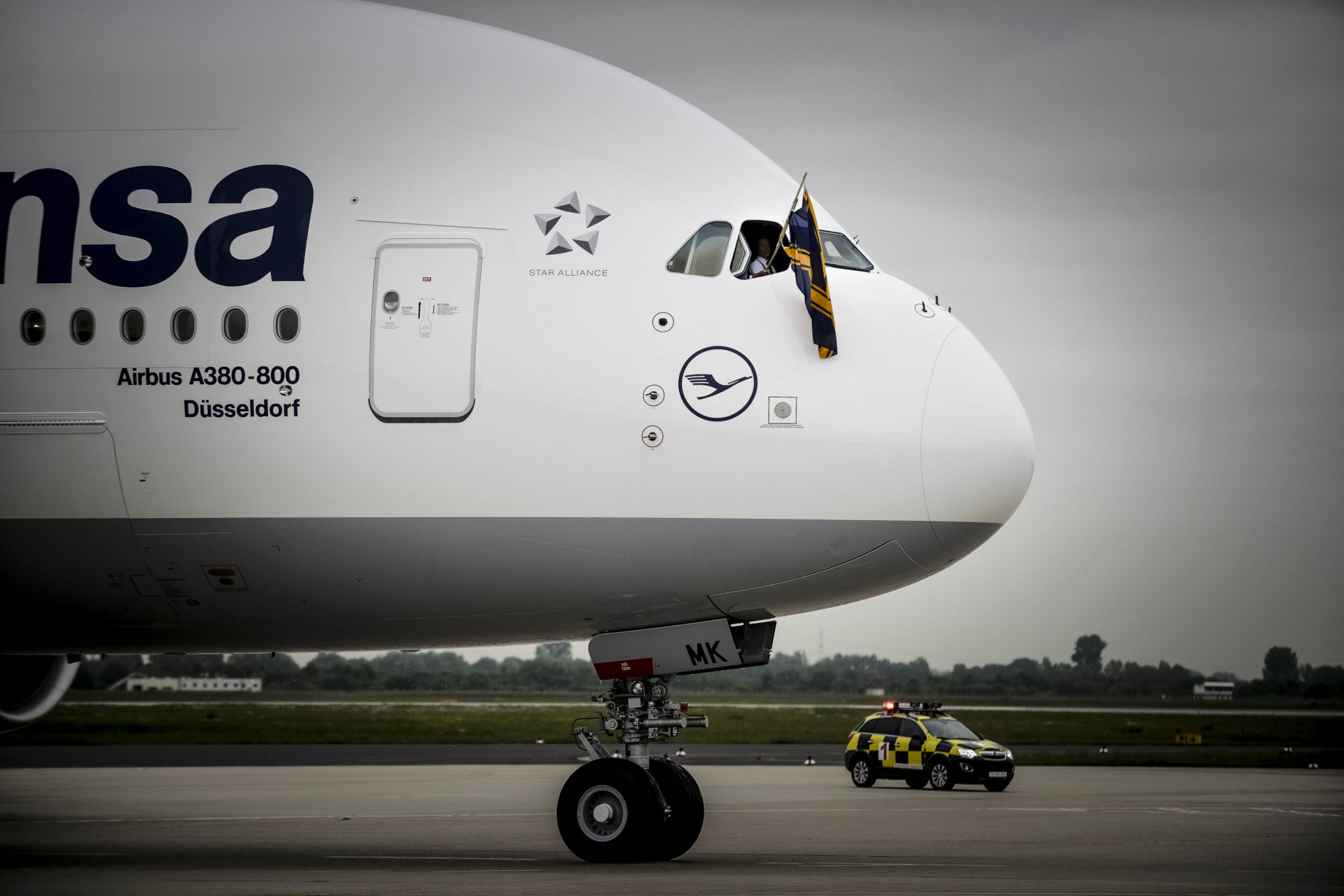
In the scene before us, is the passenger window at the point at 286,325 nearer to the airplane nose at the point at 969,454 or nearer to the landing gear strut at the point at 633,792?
the landing gear strut at the point at 633,792

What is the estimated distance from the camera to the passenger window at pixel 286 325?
36.1 feet

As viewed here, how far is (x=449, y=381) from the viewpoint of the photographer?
10.9 m

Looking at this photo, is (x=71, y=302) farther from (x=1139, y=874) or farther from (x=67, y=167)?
(x=1139, y=874)

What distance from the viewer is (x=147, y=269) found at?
440 inches

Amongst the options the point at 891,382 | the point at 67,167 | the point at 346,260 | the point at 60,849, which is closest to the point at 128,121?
the point at 67,167

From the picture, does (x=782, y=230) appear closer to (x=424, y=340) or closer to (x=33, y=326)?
(x=424, y=340)

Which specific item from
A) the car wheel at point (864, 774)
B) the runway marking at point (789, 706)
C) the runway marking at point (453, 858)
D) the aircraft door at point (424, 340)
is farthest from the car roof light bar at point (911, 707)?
the runway marking at point (789, 706)

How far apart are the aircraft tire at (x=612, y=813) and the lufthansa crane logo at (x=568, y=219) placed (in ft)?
13.8

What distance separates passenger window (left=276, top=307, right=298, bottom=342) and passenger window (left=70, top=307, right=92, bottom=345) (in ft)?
4.98

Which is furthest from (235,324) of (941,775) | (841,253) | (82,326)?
(941,775)

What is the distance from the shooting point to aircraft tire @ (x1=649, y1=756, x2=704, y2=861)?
12117 mm

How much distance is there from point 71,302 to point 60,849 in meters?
6.96

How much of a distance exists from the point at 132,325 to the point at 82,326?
16.1 inches

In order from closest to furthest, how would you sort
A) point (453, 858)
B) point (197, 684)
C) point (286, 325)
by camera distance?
point (286, 325), point (453, 858), point (197, 684)
